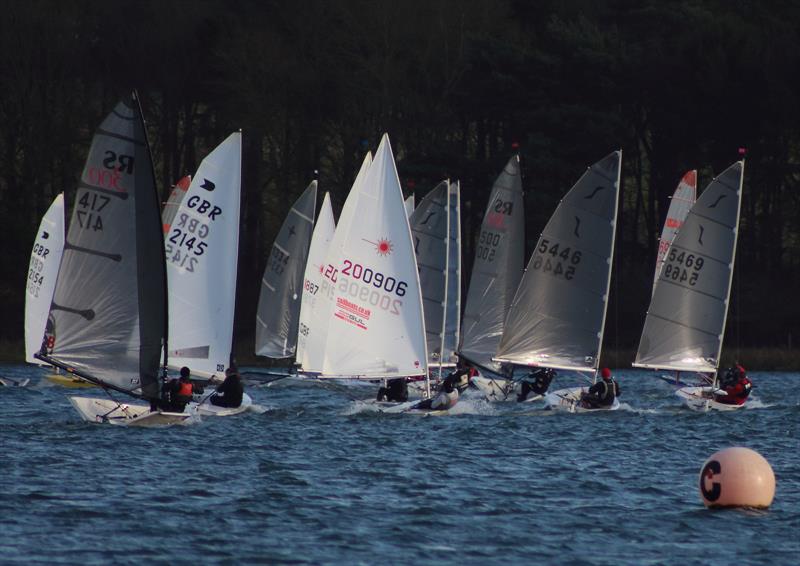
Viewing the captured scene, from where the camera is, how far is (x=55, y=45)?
5509cm

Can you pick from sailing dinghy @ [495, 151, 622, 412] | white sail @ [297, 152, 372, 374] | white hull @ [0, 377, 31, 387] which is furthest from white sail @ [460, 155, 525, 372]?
white hull @ [0, 377, 31, 387]

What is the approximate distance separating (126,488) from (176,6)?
40189mm

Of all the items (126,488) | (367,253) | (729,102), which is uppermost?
(729,102)

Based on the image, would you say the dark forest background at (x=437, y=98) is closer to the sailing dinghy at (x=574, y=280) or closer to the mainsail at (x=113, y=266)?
the sailing dinghy at (x=574, y=280)

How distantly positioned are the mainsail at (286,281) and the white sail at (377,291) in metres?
15.1

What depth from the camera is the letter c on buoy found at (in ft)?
59.1

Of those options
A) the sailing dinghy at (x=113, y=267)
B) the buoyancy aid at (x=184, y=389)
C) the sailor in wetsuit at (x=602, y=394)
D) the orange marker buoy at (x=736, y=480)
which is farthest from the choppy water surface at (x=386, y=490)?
the sailing dinghy at (x=113, y=267)

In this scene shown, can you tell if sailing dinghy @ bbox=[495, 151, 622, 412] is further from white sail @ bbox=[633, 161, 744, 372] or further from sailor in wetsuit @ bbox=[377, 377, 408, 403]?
sailor in wetsuit @ bbox=[377, 377, 408, 403]

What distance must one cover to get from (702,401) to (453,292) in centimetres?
899

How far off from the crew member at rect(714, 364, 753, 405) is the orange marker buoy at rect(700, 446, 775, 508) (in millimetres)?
13830

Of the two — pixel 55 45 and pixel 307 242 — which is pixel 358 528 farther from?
pixel 55 45

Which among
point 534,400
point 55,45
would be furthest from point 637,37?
point 534,400

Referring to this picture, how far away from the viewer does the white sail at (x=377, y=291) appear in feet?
91.6

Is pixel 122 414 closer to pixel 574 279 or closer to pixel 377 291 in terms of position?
pixel 377 291
